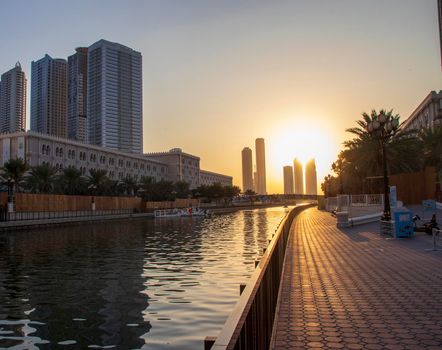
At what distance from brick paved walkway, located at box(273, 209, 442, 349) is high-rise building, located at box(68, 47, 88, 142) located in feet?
584

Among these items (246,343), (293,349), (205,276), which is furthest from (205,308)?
(246,343)

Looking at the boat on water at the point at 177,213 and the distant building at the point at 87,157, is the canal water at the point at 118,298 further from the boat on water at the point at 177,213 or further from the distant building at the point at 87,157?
the distant building at the point at 87,157

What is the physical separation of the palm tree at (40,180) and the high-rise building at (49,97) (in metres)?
116

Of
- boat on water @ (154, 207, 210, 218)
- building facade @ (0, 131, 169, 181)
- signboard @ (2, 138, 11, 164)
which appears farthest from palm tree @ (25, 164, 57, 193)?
signboard @ (2, 138, 11, 164)

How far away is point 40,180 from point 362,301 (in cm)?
6782

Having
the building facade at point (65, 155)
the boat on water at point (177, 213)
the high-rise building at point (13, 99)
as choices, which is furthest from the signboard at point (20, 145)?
the high-rise building at point (13, 99)

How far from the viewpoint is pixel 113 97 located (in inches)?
6924

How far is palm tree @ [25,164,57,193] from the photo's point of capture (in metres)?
68.6

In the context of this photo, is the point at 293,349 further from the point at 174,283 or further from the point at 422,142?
the point at 422,142

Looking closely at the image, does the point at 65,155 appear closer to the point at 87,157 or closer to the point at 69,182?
the point at 87,157

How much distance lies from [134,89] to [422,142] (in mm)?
150642

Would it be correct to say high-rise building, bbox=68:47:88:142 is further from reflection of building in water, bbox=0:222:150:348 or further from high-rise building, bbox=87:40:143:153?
reflection of building in water, bbox=0:222:150:348

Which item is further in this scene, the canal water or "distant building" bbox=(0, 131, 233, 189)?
"distant building" bbox=(0, 131, 233, 189)

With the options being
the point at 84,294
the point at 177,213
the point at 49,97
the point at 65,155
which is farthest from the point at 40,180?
the point at 49,97
